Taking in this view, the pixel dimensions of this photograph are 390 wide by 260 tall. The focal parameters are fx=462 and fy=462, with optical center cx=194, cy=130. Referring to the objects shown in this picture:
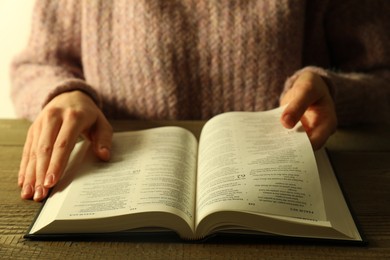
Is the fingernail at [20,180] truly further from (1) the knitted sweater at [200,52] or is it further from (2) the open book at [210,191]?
(1) the knitted sweater at [200,52]

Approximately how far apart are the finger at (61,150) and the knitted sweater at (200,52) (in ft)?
0.60

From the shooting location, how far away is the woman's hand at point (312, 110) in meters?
0.65

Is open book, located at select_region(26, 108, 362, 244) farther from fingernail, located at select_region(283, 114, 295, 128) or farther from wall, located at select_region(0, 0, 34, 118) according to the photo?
wall, located at select_region(0, 0, 34, 118)

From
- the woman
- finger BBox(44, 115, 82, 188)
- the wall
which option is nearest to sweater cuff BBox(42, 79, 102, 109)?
the woman

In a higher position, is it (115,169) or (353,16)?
(353,16)

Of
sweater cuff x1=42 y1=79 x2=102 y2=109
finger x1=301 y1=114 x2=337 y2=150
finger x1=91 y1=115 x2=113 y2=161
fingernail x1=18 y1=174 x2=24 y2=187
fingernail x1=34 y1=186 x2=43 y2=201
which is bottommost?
fingernail x1=18 y1=174 x2=24 y2=187

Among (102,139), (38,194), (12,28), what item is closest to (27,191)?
(38,194)

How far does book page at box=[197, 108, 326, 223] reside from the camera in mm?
523

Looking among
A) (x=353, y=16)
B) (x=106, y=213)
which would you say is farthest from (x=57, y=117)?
(x=353, y=16)

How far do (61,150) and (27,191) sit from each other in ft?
0.23

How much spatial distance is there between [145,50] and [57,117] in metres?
0.25

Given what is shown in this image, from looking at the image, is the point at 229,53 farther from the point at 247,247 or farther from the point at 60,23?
the point at 247,247

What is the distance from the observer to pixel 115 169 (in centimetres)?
63

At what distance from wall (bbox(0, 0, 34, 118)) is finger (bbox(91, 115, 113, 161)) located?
691mm
